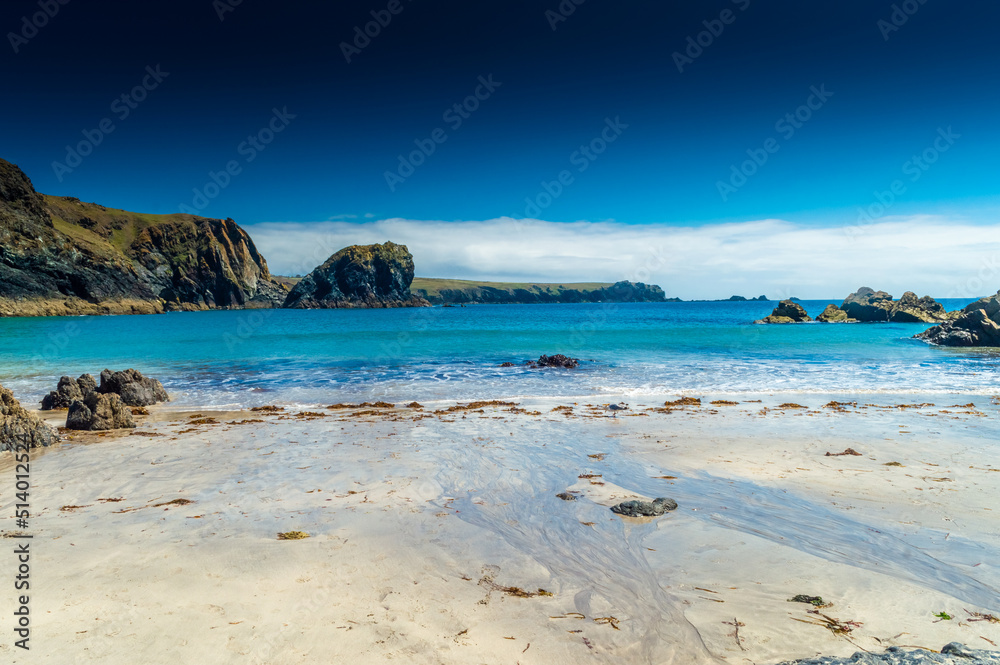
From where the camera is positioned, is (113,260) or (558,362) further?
(113,260)

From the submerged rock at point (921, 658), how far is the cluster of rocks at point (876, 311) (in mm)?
80451

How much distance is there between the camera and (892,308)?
7169 centimetres

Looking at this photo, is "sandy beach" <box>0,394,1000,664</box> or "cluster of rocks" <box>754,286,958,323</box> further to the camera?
"cluster of rocks" <box>754,286,958,323</box>

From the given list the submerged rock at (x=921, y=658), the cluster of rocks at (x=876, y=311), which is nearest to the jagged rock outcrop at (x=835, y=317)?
the cluster of rocks at (x=876, y=311)

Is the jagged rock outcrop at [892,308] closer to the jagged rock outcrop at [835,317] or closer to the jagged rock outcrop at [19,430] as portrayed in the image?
the jagged rock outcrop at [835,317]

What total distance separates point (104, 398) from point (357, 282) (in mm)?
157876

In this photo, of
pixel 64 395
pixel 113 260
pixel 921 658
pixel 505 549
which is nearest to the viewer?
pixel 921 658

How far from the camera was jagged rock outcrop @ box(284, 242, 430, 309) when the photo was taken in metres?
159

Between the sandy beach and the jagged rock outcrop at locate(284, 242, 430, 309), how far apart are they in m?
157

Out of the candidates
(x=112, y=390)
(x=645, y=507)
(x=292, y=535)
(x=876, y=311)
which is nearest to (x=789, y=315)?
(x=876, y=311)

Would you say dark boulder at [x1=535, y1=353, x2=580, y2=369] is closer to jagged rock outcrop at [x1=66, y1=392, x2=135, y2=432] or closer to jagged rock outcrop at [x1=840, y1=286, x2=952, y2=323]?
jagged rock outcrop at [x1=66, y1=392, x2=135, y2=432]

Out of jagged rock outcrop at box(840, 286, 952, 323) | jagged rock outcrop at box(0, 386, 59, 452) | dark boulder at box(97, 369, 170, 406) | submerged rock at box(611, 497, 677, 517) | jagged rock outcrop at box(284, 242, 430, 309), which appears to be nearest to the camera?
submerged rock at box(611, 497, 677, 517)

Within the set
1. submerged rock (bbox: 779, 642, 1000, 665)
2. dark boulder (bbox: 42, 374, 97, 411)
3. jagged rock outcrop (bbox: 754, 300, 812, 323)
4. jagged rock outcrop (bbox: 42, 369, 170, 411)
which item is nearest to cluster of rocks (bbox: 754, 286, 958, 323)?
jagged rock outcrop (bbox: 754, 300, 812, 323)

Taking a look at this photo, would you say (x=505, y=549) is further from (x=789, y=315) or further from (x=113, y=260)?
(x=113, y=260)
